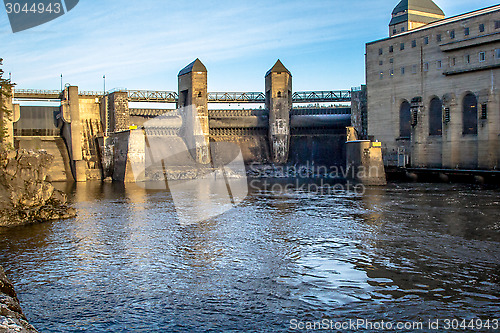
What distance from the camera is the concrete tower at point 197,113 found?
65.1 m

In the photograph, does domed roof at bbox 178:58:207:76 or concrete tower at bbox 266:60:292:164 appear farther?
concrete tower at bbox 266:60:292:164

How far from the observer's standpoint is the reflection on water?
13.0 m

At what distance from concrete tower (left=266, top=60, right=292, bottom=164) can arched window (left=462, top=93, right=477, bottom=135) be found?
23789 mm

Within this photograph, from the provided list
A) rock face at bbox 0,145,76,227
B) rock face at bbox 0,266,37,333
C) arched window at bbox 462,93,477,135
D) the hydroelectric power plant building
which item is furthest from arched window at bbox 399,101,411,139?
rock face at bbox 0,266,37,333

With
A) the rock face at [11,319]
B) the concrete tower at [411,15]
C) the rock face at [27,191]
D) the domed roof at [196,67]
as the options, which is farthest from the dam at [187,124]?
the rock face at [11,319]

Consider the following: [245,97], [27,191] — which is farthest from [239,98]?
[27,191]

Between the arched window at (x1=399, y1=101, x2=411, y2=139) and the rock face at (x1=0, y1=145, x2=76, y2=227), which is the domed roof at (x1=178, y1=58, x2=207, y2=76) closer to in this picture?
the arched window at (x1=399, y1=101, x2=411, y2=139)

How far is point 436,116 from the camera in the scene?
5909 cm

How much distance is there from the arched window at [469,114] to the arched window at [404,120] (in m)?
Answer: 7.93

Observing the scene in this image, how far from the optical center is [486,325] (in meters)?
12.0

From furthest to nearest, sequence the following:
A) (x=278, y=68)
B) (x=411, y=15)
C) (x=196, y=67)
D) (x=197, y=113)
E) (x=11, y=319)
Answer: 1. (x=411, y=15)
2. (x=278, y=68)
3. (x=196, y=67)
4. (x=197, y=113)
5. (x=11, y=319)

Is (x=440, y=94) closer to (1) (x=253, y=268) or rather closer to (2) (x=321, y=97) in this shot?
(2) (x=321, y=97)

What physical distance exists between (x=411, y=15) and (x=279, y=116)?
25141 millimetres

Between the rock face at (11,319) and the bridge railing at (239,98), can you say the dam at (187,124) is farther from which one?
the rock face at (11,319)
